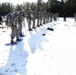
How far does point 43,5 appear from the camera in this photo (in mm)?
56406

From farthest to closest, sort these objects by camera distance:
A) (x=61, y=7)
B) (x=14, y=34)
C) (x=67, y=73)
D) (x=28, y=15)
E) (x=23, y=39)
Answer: (x=61, y=7) → (x=28, y=15) → (x=23, y=39) → (x=14, y=34) → (x=67, y=73)

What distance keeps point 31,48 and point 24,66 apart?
135 inches

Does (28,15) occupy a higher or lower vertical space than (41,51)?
higher

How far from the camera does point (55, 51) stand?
13141 millimetres

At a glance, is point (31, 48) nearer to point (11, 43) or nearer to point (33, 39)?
point (11, 43)

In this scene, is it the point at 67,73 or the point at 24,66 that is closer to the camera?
the point at 67,73

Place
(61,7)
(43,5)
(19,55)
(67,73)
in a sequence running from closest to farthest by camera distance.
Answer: (67,73)
(19,55)
(61,7)
(43,5)

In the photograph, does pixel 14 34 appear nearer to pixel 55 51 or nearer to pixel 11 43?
pixel 11 43

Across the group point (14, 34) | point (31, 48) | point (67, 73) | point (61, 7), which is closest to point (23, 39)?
point (14, 34)

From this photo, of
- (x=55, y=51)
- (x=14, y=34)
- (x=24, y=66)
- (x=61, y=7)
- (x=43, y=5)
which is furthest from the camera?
(x=43, y=5)

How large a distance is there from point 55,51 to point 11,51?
2.55 meters

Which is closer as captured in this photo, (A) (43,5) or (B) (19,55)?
(B) (19,55)

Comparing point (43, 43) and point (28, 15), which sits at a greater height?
point (28, 15)

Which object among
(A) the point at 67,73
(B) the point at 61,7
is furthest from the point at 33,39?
(B) the point at 61,7
